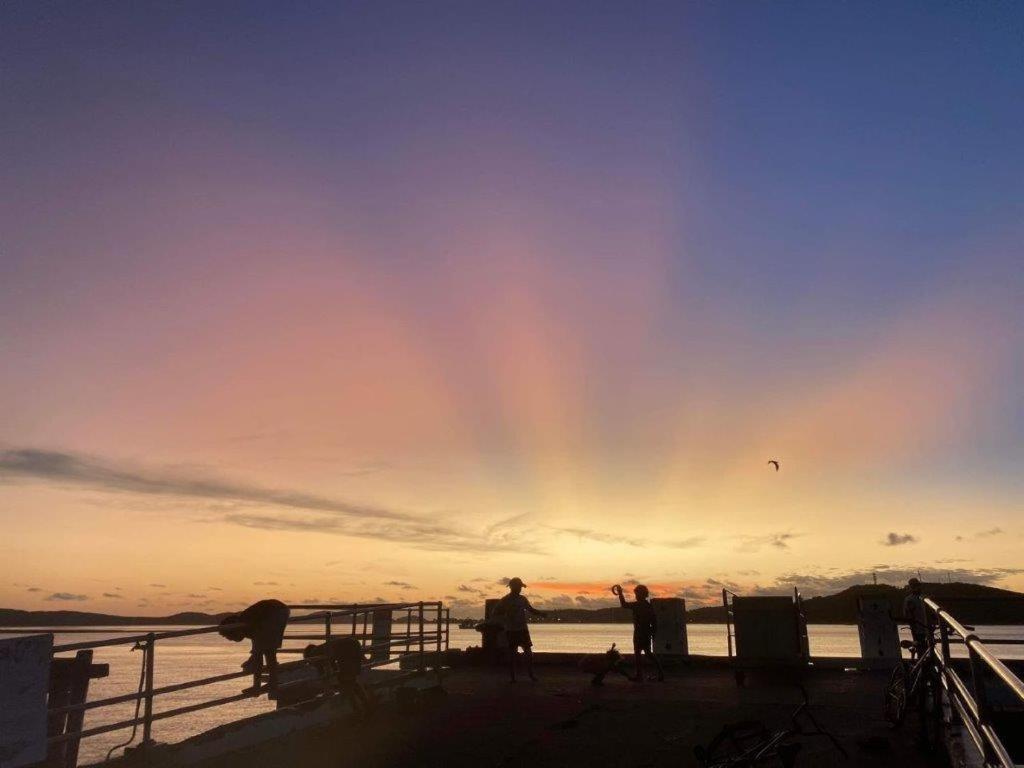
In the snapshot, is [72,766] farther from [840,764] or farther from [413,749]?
[840,764]

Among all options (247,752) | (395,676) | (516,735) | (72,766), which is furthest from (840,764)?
(72,766)

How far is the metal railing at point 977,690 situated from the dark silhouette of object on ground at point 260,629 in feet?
25.0

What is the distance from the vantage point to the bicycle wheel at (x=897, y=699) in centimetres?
1029

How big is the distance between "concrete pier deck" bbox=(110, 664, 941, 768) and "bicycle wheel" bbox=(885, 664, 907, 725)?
17cm

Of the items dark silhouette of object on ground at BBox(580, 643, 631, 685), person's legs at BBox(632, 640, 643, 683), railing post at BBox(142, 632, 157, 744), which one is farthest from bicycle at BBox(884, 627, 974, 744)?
railing post at BBox(142, 632, 157, 744)

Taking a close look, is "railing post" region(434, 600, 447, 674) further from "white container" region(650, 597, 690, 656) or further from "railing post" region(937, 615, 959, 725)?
"railing post" region(937, 615, 959, 725)

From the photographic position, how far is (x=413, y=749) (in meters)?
9.91

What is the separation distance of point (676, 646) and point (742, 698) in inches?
240

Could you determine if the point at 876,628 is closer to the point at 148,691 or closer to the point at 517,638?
the point at 517,638

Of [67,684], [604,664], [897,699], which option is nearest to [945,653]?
[897,699]

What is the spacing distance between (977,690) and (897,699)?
15.6 feet

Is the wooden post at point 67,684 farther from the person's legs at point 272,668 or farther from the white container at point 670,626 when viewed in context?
the white container at point 670,626

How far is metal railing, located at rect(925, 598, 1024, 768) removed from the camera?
4.95 m

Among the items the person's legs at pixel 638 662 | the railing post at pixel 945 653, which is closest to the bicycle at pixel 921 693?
the railing post at pixel 945 653
